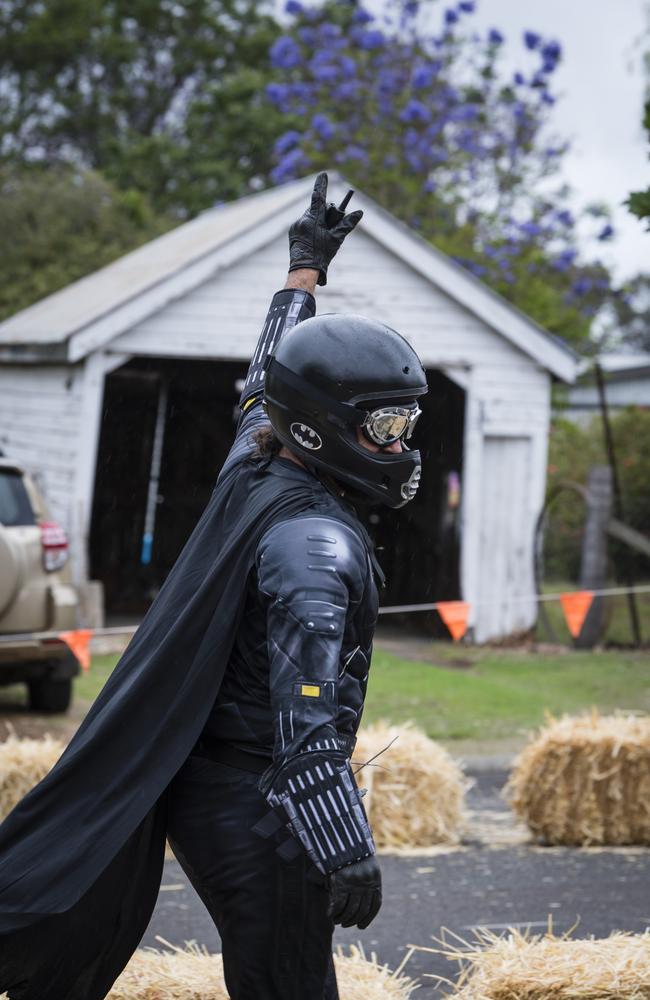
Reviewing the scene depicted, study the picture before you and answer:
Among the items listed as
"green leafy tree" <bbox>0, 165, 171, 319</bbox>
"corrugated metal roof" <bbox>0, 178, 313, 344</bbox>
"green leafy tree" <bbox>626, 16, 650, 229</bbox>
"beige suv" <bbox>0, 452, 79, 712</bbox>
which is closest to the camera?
"green leafy tree" <bbox>626, 16, 650, 229</bbox>

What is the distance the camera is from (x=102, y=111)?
4278 centimetres

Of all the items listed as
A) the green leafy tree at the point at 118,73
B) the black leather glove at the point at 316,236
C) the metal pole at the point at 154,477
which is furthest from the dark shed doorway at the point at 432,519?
the green leafy tree at the point at 118,73

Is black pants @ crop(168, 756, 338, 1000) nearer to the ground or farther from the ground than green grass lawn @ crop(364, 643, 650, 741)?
farther from the ground

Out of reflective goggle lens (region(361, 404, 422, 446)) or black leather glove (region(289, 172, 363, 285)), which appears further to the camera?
black leather glove (region(289, 172, 363, 285))

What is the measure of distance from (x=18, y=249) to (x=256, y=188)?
29.0 feet

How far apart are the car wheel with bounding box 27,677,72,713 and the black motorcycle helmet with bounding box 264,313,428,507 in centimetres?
766

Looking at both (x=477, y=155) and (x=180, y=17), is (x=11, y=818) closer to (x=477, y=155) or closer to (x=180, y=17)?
(x=477, y=155)

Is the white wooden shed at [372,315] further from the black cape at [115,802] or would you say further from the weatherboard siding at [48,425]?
the black cape at [115,802]

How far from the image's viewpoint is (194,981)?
381 cm

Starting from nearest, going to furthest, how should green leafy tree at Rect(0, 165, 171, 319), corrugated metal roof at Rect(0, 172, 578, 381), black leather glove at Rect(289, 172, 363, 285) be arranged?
black leather glove at Rect(289, 172, 363, 285), corrugated metal roof at Rect(0, 172, 578, 381), green leafy tree at Rect(0, 165, 171, 319)

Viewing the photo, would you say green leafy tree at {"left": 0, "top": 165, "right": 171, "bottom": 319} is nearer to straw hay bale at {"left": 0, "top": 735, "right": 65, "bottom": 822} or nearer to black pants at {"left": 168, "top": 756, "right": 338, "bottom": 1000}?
straw hay bale at {"left": 0, "top": 735, "right": 65, "bottom": 822}

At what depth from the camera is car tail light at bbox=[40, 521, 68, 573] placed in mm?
10203

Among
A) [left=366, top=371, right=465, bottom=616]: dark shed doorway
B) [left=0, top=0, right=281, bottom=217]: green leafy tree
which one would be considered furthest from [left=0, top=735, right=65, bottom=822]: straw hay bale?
[left=0, top=0, right=281, bottom=217]: green leafy tree

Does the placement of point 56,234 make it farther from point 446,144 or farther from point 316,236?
point 316,236
